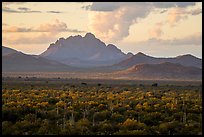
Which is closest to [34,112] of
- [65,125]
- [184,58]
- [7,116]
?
[7,116]

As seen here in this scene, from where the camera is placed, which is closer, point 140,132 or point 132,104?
point 140,132

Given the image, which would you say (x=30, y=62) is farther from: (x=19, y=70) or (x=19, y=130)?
(x=19, y=130)

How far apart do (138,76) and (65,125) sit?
10402cm

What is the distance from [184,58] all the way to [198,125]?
571 feet

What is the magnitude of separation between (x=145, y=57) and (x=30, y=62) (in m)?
53.8

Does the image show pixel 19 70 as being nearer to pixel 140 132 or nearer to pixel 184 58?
pixel 184 58

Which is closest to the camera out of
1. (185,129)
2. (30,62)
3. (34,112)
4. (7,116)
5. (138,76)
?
(185,129)

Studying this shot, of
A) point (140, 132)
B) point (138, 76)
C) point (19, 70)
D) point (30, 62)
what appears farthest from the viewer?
point (30, 62)

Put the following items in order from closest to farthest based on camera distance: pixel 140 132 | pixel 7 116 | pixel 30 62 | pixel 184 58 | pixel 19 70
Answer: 1. pixel 140 132
2. pixel 7 116
3. pixel 19 70
4. pixel 30 62
5. pixel 184 58

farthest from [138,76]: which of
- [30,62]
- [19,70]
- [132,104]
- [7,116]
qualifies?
[7,116]

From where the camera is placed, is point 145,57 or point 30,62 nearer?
point 30,62

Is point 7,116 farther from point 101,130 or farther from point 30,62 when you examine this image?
point 30,62

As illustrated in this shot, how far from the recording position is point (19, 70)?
157m

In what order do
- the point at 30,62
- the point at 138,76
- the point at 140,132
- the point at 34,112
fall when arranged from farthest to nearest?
the point at 30,62, the point at 138,76, the point at 34,112, the point at 140,132
